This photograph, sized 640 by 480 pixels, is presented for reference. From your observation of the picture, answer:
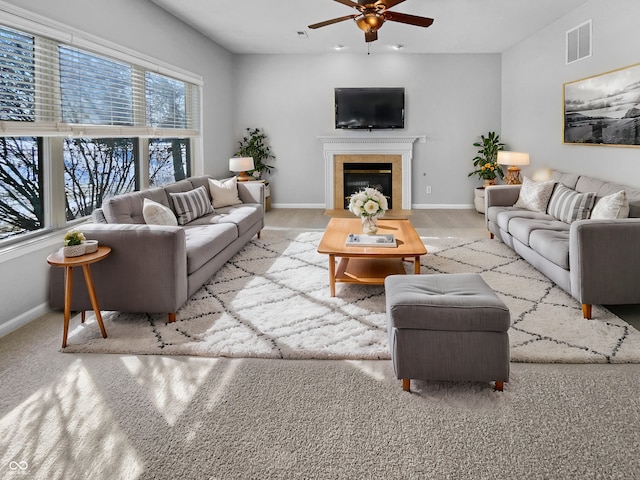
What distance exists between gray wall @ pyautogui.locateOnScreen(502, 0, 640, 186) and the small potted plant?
4.58 meters

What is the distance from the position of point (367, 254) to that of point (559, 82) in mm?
3913

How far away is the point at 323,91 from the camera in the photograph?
329 inches

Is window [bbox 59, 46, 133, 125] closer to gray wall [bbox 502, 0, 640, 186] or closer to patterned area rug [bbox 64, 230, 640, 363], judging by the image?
patterned area rug [bbox 64, 230, 640, 363]

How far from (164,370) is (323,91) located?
6582 mm

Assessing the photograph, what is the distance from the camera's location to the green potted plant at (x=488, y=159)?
7.84 m

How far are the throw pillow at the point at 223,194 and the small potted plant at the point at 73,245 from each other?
2980 mm

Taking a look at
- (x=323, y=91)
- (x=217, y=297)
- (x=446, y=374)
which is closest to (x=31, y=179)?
(x=217, y=297)

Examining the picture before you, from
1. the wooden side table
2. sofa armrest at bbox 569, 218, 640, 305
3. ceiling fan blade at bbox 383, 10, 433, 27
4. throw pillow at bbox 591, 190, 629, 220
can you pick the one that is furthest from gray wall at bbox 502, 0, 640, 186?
the wooden side table

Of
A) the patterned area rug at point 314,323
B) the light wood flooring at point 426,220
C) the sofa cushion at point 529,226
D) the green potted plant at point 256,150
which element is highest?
the green potted plant at point 256,150

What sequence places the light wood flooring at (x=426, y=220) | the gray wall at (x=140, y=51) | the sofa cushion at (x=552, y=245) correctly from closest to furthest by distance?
1. the gray wall at (x=140, y=51)
2. the sofa cushion at (x=552, y=245)
3. the light wood flooring at (x=426, y=220)

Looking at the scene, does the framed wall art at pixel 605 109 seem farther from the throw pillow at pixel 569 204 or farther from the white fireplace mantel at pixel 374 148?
the white fireplace mantel at pixel 374 148

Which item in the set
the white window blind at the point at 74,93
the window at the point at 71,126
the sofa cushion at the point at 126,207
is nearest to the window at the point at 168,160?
the window at the point at 71,126

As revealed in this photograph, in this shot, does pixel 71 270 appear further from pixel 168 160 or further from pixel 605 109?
pixel 605 109

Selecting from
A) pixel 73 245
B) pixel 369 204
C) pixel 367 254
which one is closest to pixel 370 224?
pixel 369 204
